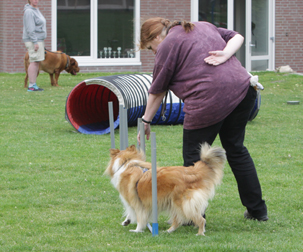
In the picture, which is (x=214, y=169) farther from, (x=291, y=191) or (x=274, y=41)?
(x=274, y=41)

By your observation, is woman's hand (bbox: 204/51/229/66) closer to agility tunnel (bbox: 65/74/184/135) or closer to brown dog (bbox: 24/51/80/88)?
agility tunnel (bbox: 65/74/184/135)

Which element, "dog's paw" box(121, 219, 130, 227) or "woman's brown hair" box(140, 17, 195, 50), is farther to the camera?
"dog's paw" box(121, 219, 130, 227)

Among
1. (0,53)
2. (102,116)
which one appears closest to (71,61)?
(0,53)

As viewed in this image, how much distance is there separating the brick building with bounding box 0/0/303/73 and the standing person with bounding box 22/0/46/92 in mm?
4732

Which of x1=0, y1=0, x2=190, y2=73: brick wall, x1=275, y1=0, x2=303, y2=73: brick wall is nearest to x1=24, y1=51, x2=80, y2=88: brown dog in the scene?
x1=0, y1=0, x2=190, y2=73: brick wall

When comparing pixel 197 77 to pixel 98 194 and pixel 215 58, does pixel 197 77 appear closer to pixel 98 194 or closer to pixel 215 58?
pixel 215 58

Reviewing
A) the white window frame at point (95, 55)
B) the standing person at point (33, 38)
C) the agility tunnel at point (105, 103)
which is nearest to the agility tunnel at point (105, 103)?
the agility tunnel at point (105, 103)

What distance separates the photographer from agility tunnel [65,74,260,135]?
8.34 meters

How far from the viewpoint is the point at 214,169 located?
3891 mm

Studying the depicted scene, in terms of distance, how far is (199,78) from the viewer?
12.8 feet

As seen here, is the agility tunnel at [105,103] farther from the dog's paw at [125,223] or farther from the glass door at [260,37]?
the glass door at [260,37]

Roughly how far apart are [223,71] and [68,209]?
2.12 metres

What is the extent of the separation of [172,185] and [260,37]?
16.3 m

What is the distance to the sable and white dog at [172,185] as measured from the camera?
3.85 metres
